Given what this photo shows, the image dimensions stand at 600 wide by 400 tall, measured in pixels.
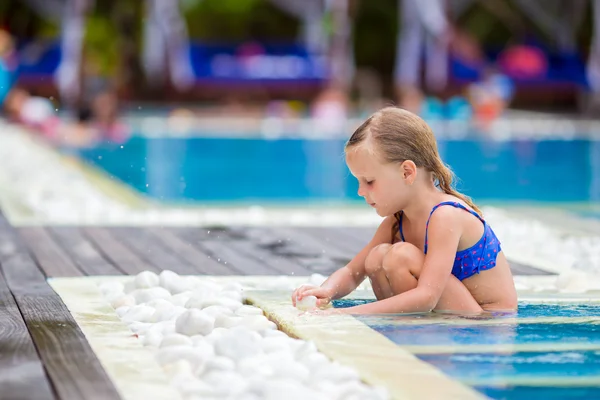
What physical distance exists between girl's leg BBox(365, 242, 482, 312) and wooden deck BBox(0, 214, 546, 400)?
0.94 metres

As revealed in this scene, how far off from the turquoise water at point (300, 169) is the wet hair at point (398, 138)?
15.7ft

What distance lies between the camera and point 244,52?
79.6ft

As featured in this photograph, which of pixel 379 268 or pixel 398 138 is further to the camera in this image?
pixel 379 268

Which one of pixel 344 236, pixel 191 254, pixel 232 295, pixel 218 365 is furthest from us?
pixel 344 236

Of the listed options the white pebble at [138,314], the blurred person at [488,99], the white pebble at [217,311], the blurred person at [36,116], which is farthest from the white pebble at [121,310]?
the blurred person at [488,99]

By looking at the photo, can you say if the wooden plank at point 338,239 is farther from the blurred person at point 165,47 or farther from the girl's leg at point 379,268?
the blurred person at point 165,47

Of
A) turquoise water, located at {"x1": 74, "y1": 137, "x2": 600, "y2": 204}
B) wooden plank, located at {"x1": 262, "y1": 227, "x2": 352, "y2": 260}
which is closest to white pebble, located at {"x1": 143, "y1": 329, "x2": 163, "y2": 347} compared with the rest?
wooden plank, located at {"x1": 262, "y1": 227, "x2": 352, "y2": 260}

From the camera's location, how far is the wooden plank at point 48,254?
431 centimetres

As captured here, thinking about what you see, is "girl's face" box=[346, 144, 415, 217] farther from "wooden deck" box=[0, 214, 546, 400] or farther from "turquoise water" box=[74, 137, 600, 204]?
"turquoise water" box=[74, 137, 600, 204]

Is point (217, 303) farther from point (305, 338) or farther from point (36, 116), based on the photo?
point (36, 116)

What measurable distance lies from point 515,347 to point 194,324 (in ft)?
2.91

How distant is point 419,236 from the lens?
3.39m

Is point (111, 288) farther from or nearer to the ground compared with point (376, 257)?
nearer to the ground

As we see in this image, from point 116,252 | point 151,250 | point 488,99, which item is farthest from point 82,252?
point 488,99
